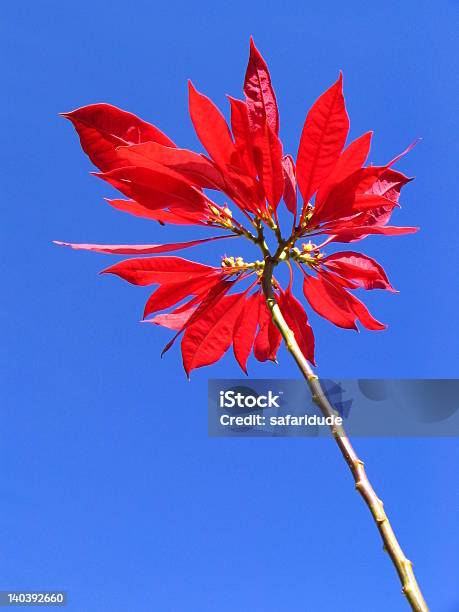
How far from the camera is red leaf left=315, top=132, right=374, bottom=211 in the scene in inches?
35.7

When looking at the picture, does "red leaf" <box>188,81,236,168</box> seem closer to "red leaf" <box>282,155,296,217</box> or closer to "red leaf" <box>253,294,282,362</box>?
"red leaf" <box>282,155,296,217</box>

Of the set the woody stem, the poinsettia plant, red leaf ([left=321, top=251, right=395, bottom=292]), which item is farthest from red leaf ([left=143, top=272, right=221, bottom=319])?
the woody stem

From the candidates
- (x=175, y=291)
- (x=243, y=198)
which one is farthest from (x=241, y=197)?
(x=175, y=291)

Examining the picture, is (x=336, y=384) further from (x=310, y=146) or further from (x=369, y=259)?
(x=310, y=146)

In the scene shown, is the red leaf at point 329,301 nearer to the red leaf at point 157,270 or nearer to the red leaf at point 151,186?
the red leaf at point 157,270

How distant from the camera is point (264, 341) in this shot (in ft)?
4.20

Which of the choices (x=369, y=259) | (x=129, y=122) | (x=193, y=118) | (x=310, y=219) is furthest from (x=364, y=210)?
(x=129, y=122)

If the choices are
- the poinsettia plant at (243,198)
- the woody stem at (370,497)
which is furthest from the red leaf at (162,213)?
the woody stem at (370,497)

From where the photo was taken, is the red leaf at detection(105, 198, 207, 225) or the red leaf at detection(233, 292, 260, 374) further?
the red leaf at detection(233, 292, 260, 374)

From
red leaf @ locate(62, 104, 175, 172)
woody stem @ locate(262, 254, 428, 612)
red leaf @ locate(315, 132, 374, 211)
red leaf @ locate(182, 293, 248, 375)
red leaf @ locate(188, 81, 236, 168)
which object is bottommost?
woody stem @ locate(262, 254, 428, 612)

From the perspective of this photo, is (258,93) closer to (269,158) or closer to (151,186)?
(269,158)

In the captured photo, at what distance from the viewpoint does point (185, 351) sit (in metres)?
1.14

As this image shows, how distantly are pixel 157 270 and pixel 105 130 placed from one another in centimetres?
25

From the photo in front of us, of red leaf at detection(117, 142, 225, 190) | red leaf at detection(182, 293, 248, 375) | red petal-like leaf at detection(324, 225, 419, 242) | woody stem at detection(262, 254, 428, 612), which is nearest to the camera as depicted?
woody stem at detection(262, 254, 428, 612)
